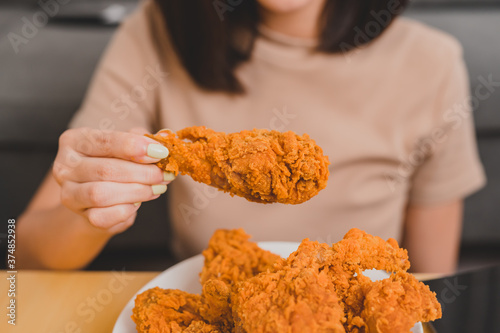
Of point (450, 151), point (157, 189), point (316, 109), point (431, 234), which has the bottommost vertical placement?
point (431, 234)

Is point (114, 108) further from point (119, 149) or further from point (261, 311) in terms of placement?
point (261, 311)

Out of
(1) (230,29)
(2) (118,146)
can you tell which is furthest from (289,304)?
(1) (230,29)

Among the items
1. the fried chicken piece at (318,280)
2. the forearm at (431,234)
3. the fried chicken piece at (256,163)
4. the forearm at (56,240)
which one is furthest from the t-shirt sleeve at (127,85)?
the forearm at (431,234)

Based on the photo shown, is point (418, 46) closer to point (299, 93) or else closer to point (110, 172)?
point (299, 93)

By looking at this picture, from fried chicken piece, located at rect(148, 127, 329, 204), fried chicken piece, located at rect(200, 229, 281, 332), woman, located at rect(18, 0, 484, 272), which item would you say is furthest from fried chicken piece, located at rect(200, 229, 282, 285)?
woman, located at rect(18, 0, 484, 272)

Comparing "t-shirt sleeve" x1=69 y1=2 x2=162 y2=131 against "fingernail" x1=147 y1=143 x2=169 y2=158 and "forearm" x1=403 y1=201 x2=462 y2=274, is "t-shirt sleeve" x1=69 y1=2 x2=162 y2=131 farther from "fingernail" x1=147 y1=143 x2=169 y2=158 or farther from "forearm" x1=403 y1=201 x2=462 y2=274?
"forearm" x1=403 y1=201 x2=462 y2=274
